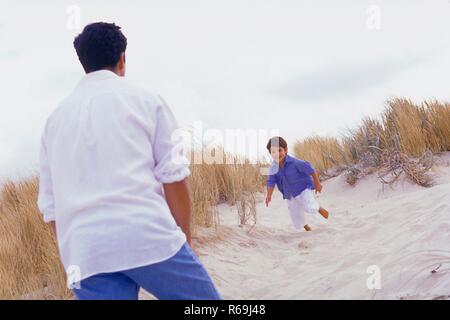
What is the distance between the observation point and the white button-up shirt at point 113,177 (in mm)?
2096

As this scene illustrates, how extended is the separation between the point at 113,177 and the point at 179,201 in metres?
0.32

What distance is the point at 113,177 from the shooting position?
2.11 metres

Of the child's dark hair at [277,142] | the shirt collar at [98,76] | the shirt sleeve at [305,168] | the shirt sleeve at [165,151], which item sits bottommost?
the shirt sleeve at [305,168]

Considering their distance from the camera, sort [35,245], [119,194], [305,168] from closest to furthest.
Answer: [119,194] < [35,245] < [305,168]

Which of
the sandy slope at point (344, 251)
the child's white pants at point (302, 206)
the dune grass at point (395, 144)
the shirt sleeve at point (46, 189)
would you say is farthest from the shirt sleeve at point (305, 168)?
the shirt sleeve at point (46, 189)

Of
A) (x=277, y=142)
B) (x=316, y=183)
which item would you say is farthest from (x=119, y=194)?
(x=277, y=142)

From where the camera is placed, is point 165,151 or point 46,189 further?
point 46,189

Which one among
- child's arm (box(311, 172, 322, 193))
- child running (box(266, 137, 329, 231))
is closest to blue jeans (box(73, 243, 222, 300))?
child's arm (box(311, 172, 322, 193))

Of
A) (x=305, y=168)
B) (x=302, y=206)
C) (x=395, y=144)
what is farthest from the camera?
(x=395, y=144)

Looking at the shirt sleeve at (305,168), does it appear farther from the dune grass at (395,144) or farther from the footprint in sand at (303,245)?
Result: the dune grass at (395,144)

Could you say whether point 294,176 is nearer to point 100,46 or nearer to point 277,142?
point 277,142

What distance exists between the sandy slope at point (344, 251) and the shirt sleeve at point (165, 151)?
1.90 m

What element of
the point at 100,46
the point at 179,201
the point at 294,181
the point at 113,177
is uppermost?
the point at 100,46

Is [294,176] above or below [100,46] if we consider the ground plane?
below
